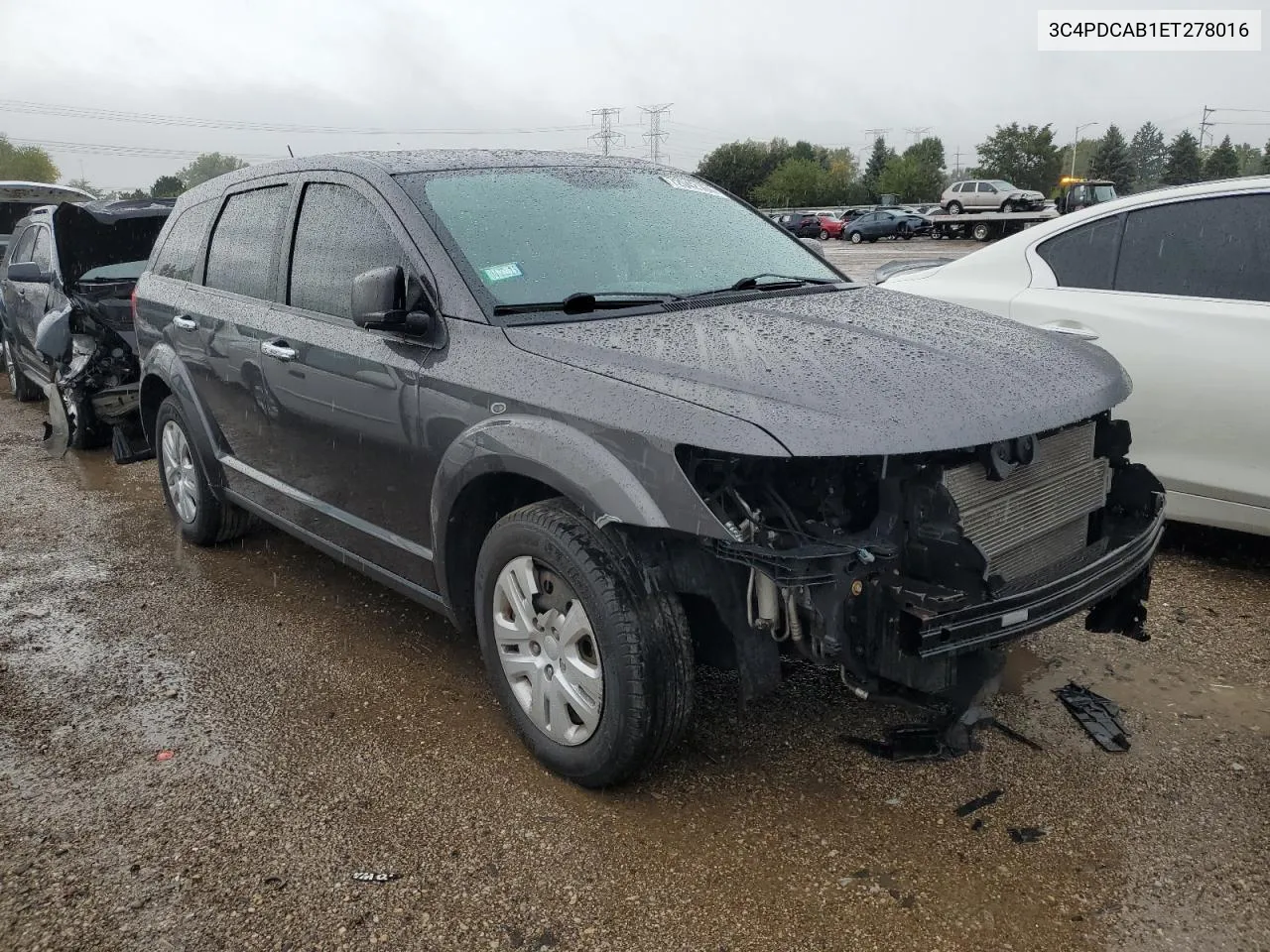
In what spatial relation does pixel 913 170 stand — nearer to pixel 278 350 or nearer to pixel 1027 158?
pixel 1027 158

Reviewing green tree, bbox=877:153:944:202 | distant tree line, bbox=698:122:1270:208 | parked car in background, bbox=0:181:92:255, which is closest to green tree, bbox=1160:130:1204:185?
distant tree line, bbox=698:122:1270:208

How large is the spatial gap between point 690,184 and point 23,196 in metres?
11.1

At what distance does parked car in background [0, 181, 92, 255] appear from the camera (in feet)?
39.9

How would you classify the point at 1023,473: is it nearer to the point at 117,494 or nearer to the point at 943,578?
the point at 943,578

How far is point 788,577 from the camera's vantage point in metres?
2.54

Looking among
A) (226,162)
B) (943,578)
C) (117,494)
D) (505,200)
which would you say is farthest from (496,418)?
(226,162)

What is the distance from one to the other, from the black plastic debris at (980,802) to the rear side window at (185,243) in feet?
13.3

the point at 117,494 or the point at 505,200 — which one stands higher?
the point at 505,200

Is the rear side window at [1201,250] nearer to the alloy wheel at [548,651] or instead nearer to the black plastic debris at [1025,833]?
the black plastic debris at [1025,833]

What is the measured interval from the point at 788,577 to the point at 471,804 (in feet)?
3.98

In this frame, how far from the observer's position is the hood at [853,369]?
2.56m

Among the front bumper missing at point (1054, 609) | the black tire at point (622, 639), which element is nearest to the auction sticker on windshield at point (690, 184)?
the black tire at point (622, 639)

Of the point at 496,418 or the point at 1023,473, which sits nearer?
the point at 1023,473

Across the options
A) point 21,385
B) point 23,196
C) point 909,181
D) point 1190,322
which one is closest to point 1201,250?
point 1190,322
